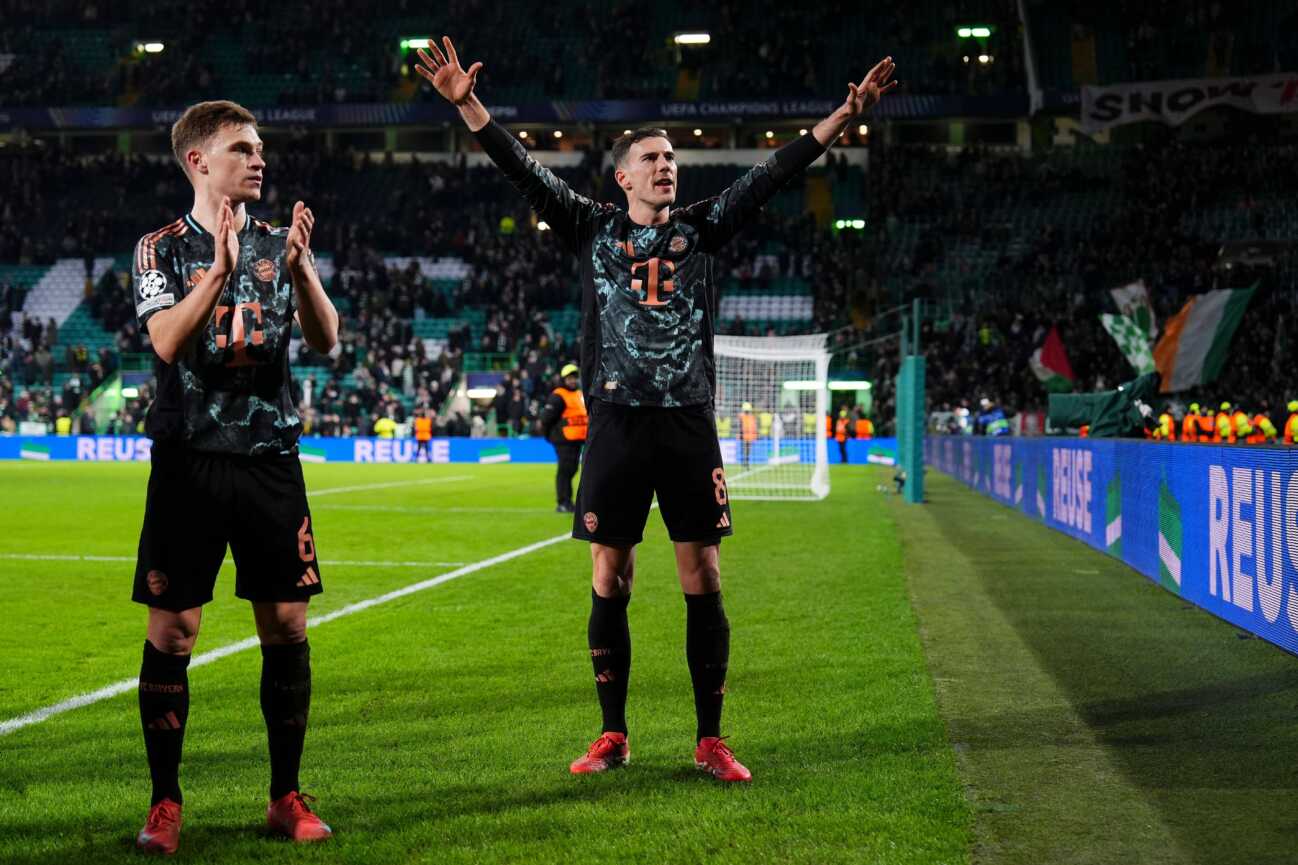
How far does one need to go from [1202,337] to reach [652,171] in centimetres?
2659

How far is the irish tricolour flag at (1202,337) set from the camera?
28.4m

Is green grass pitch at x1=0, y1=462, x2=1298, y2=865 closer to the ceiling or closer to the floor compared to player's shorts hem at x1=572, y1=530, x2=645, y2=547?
closer to the floor

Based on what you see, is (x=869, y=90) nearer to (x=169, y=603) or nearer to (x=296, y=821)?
(x=169, y=603)

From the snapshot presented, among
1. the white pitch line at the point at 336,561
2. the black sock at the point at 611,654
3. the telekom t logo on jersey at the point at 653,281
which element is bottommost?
the white pitch line at the point at 336,561

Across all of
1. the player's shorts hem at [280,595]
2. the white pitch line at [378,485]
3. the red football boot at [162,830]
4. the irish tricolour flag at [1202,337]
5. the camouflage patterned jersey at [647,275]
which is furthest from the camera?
the irish tricolour flag at [1202,337]

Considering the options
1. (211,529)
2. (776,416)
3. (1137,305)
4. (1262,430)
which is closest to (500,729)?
(211,529)

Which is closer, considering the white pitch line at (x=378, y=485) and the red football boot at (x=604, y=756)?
the red football boot at (x=604, y=756)

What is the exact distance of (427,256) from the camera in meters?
51.5

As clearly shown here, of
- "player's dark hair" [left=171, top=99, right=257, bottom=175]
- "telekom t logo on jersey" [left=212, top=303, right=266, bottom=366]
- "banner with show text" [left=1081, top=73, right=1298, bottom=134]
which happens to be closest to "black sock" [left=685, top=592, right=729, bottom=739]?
"telekom t logo on jersey" [left=212, top=303, right=266, bottom=366]

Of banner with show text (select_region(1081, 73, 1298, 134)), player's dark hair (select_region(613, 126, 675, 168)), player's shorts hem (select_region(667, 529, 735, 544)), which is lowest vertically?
player's shorts hem (select_region(667, 529, 735, 544))

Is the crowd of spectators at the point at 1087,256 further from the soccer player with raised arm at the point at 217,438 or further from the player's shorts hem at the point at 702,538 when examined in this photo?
the soccer player with raised arm at the point at 217,438

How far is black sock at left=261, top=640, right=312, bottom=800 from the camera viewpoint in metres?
4.12

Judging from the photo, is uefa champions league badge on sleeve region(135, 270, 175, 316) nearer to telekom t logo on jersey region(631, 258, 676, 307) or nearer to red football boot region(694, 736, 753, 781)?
telekom t logo on jersey region(631, 258, 676, 307)

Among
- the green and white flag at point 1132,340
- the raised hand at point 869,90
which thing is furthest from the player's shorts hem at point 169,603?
the green and white flag at point 1132,340
